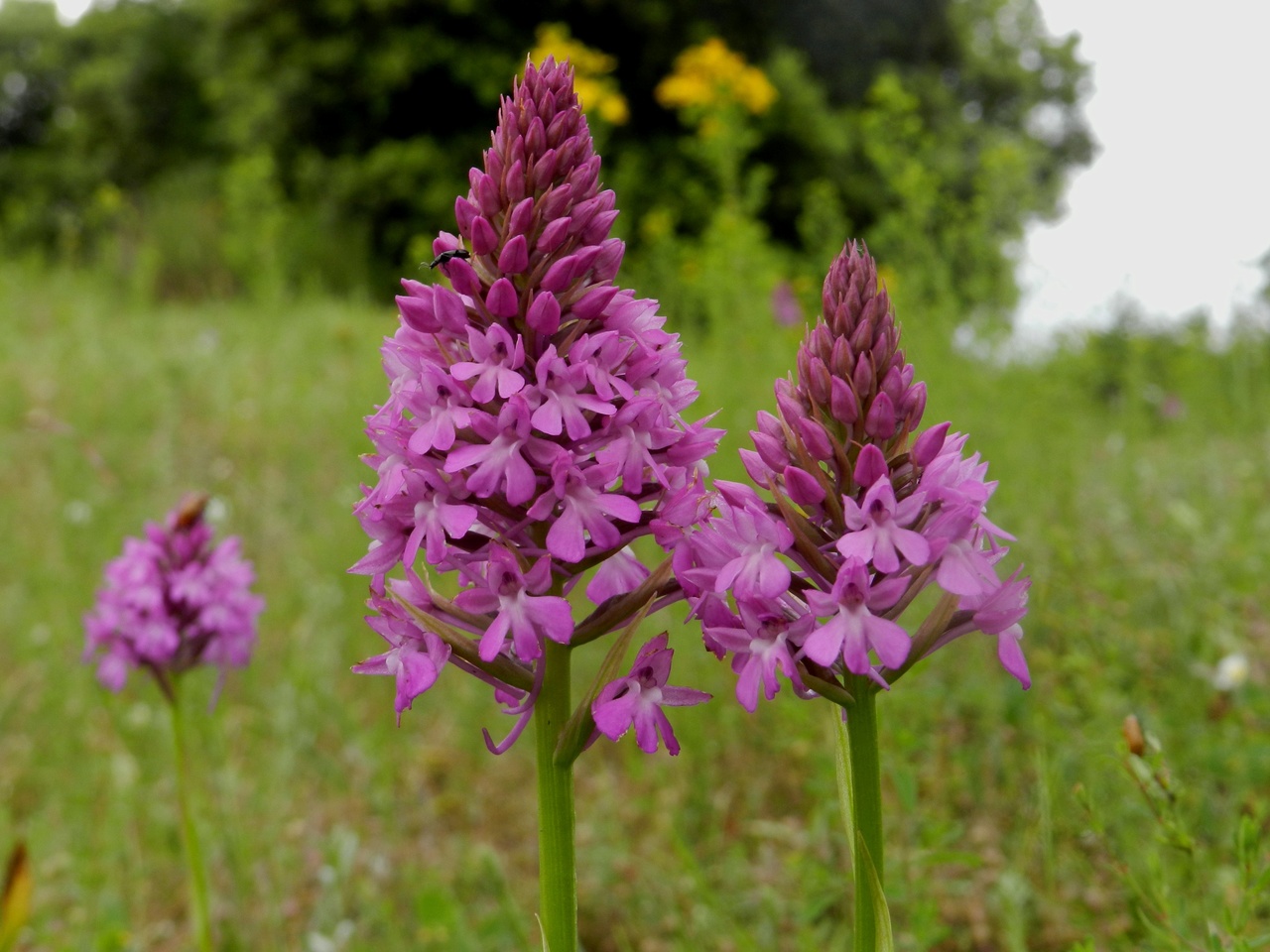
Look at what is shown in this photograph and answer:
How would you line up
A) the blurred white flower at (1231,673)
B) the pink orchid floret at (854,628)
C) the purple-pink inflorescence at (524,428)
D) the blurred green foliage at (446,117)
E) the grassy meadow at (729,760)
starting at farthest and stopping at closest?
the blurred green foliage at (446,117) → the blurred white flower at (1231,673) → the grassy meadow at (729,760) → the purple-pink inflorescence at (524,428) → the pink orchid floret at (854,628)

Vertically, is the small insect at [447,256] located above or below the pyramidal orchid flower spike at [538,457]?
above

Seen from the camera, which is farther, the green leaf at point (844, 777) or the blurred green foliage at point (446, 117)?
the blurred green foliage at point (446, 117)

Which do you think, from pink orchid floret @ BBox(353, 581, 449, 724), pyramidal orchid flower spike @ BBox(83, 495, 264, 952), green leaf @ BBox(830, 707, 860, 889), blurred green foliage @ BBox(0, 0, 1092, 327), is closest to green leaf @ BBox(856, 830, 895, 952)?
green leaf @ BBox(830, 707, 860, 889)

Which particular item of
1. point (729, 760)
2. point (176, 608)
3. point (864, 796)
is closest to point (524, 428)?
point (864, 796)

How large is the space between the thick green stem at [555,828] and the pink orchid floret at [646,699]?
65 mm

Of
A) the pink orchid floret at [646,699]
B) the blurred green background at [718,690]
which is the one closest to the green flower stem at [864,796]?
the pink orchid floret at [646,699]

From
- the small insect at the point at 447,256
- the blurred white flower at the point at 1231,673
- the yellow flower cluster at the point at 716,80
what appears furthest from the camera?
the yellow flower cluster at the point at 716,80

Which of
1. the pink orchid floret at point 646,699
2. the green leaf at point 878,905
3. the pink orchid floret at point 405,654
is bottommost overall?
the green leaf at point 878,905

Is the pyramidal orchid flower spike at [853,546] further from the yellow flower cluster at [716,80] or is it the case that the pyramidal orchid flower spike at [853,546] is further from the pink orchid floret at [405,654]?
the yellow flower cluster at [716,80]

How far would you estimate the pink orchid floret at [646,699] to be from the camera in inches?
49.7

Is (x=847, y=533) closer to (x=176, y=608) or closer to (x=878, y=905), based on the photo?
(x=878, y=905)

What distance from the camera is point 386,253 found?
2183cm

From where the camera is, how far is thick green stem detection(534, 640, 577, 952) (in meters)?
1.30

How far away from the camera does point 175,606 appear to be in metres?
2.78
